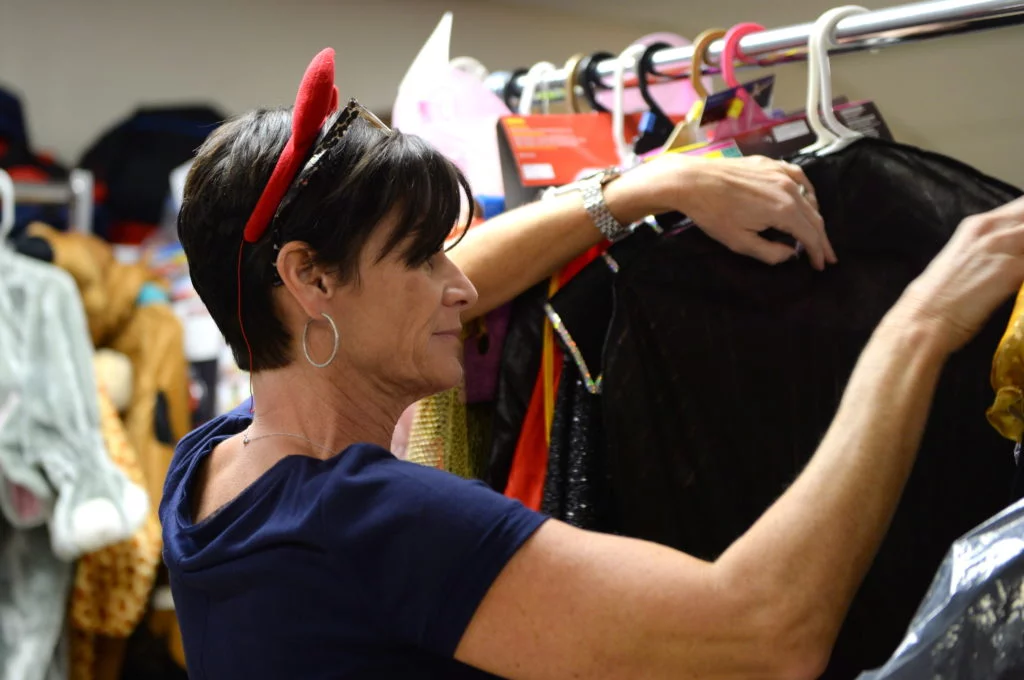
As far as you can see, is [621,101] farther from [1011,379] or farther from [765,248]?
[1011,379]

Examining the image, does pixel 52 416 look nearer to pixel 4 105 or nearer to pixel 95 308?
pixel 95 308

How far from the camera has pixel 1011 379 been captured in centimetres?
62

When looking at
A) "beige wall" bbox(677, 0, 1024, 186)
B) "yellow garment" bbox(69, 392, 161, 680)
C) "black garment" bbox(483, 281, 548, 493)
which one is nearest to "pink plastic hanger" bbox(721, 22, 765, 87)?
"black garment" bbox(483, 281, 548, 493)

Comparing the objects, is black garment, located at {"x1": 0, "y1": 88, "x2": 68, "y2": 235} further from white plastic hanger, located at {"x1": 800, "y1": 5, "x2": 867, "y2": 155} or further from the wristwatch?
white plastic hanger, located at {"x1": 800, "y1": 5, "x2": 867, "y2": 155}

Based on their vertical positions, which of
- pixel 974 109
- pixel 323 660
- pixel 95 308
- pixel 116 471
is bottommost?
pixel 116 471

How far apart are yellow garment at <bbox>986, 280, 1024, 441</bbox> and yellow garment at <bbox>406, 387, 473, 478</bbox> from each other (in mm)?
449

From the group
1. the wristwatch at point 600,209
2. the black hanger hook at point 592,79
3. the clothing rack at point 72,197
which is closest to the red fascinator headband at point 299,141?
the wristwatch at point 600,209

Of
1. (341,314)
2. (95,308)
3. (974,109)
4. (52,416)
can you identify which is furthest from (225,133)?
(974,109)

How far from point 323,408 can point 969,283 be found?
1.36 feet

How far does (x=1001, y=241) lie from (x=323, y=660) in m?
0.48

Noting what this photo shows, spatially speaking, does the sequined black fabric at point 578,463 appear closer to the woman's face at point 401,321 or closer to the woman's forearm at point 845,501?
the woman's face at point 401,321

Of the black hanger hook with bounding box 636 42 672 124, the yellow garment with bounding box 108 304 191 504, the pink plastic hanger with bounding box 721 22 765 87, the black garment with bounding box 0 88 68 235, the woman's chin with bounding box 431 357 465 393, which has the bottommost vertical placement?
the yellow garment with bounding box 108 304 191 504

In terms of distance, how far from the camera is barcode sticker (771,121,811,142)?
896 millimetres

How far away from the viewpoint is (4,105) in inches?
81.7
